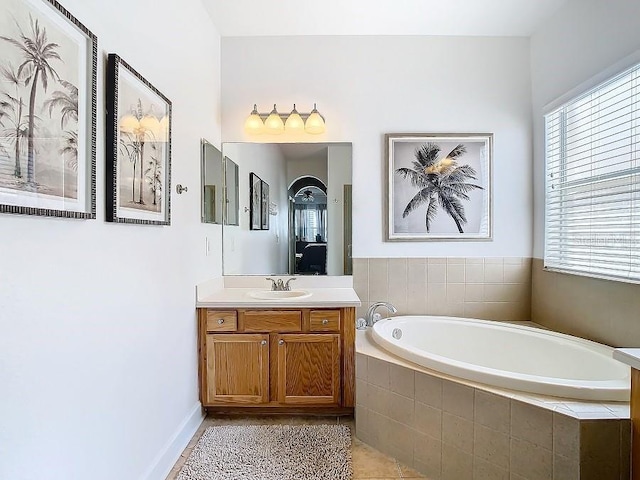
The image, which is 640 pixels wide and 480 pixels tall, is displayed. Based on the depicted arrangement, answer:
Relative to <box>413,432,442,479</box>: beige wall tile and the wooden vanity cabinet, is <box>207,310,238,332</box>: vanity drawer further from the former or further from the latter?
<box>413,432,442,479</box>: beige wall tile

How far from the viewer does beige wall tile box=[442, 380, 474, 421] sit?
1790mm

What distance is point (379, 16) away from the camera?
2.76 m

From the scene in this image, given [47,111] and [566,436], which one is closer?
[47,111]

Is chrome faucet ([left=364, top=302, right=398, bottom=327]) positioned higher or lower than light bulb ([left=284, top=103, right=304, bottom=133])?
lower

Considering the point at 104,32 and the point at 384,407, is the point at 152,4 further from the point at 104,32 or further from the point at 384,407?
the point at 384,407

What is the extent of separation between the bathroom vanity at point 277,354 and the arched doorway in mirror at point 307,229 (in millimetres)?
582

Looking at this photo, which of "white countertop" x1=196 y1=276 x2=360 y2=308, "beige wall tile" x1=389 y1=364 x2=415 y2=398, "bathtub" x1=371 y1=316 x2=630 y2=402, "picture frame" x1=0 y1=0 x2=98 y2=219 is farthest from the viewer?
"white countertop" x1=196 y1=276 x2=360 y2=308

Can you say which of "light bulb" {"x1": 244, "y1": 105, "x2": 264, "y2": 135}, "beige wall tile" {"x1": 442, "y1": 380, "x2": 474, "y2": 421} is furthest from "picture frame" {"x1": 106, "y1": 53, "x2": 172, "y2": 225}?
"beige wall tile" {"x1": 442, "y1": 380, "x2": 474, "y2": 421}

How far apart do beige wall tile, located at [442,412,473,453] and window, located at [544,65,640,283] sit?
46.5 inches

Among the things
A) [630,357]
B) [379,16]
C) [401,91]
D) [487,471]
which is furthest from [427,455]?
[379,16]

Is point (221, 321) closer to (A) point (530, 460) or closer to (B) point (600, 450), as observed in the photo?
(A) point (530, 460)

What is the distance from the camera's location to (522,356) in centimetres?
260

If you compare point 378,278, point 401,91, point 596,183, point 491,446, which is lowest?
point 491,446

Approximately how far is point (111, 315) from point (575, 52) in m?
3.01
